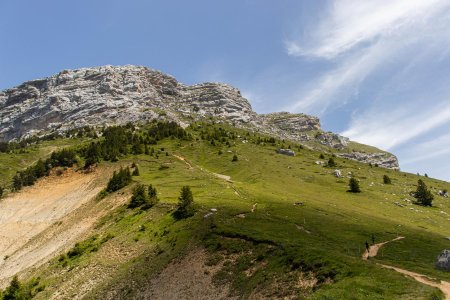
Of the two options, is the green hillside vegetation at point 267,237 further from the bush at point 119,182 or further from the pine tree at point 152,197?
the bush at point 119,182

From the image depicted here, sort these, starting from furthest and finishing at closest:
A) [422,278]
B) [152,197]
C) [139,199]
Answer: [139,199] → [152,197] → [422,278]

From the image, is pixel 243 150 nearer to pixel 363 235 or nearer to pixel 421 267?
pixel 363 235

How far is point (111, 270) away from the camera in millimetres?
57281

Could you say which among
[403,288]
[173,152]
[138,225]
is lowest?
[138,225]

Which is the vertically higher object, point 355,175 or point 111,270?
point 355,175

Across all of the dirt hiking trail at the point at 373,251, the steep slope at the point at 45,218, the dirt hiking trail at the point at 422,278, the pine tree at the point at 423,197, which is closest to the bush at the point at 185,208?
the steep slope at the point at 45,218

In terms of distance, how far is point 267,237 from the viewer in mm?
52031

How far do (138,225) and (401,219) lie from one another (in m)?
58.1

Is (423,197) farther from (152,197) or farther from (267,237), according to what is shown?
(152,197)

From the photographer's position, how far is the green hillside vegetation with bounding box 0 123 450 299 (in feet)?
128

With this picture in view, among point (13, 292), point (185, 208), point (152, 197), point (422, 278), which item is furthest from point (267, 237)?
point (13, 292)

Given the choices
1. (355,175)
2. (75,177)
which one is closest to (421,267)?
(355,175)

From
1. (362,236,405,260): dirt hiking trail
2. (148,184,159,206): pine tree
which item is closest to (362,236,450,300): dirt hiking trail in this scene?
(362,236,405,260): dirt hiking trail

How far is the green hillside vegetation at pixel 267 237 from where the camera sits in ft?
128
